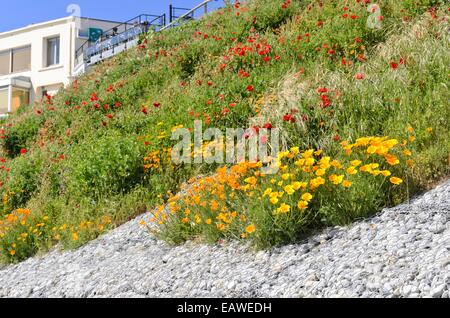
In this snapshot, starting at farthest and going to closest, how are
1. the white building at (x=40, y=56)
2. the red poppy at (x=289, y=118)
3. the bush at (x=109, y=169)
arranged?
the white building at (x=40, y=56) → the bush at (x=109, y=169) → the red poppy at (x=289, y=118)

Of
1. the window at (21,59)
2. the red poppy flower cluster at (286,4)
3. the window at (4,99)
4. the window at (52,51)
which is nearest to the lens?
the red poppy flower cluster at (286,4)

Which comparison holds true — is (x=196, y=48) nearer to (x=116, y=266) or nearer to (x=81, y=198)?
(x=81, y=198)

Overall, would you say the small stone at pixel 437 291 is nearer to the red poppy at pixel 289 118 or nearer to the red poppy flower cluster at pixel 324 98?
the red poppy at pixel 289 118

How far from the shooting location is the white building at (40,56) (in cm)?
3434

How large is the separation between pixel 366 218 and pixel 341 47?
5401mm

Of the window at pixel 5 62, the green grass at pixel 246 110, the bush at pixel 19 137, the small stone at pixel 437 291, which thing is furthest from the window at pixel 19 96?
the small stone at pixel 437 291

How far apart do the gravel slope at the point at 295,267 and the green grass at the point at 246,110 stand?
0.29 meters

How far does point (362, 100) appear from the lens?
24.3 ft

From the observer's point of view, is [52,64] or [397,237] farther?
[52,64]

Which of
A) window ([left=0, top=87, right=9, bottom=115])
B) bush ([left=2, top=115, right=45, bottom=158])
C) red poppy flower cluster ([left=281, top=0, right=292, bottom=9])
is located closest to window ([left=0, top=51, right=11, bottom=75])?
window ([left=0, top=87, right=9, bottom=115])

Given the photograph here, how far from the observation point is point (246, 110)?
8812 millimetres
